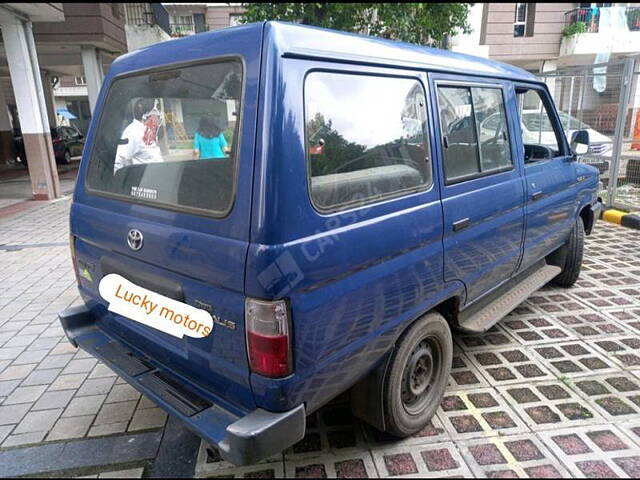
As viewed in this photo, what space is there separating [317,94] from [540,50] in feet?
59.9

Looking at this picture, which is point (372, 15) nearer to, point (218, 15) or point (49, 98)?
point (49, 98)

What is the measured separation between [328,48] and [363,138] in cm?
43

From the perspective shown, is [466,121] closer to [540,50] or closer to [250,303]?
[250,303]

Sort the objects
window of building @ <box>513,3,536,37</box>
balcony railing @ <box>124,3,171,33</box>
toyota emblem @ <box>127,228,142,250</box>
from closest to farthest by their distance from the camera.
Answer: toyota emblem @ <box>127,228,142,250</box>
balcony railing @ <box>124,3,171,33</box>
window of building @ <box>513,3,536,37</box>

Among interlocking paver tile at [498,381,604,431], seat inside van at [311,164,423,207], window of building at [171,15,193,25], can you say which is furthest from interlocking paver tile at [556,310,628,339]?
window of building at [171,15,193,25]

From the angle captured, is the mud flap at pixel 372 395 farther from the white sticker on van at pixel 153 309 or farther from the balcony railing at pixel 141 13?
the balcony railing at pixel 141 13

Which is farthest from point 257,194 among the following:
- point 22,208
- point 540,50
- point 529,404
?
point 540,50

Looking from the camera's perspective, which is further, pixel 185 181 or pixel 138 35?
pixel 138 35

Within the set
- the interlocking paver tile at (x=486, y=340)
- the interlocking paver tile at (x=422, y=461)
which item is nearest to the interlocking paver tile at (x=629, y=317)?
the interlocking paver tile at (x=486, y=340)

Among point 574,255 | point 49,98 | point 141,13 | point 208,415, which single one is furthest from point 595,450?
point 49,98

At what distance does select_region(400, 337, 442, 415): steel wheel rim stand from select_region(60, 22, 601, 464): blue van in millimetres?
13

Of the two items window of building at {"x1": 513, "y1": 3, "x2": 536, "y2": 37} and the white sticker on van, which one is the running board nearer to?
the white sticker on van

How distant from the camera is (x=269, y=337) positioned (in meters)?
1.66

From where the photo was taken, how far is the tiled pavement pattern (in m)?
2.28
